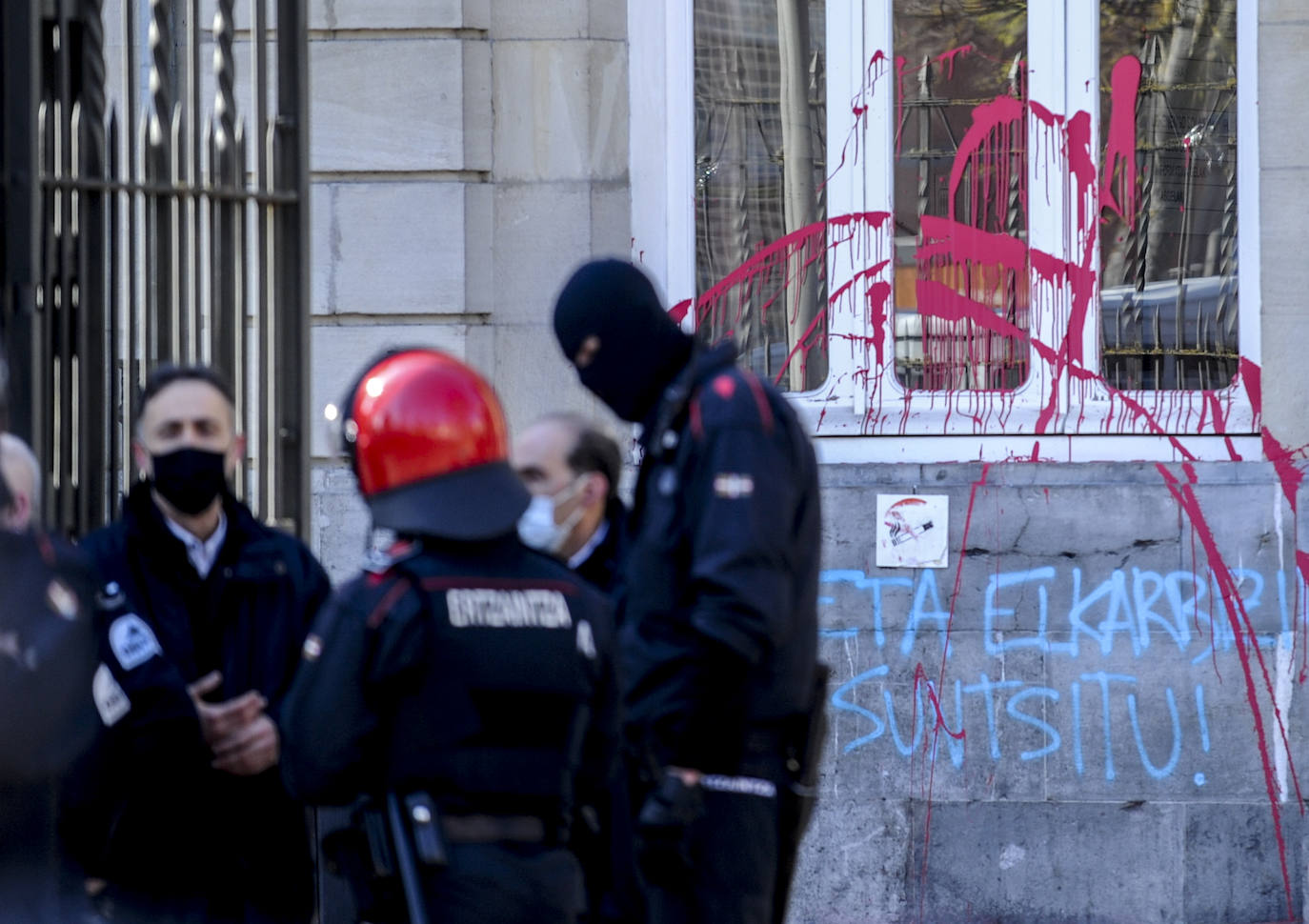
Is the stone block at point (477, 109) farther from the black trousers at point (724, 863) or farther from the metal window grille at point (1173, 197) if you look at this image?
the black trousers at point (724, 863)

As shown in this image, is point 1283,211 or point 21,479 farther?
point 1283,211

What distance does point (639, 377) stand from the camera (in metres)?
3.77

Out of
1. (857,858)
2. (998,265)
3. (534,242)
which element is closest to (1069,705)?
(857,858)

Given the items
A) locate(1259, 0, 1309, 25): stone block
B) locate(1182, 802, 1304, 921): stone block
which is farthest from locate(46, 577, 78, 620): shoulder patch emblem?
locate(1259, 0, 1309, 25): stone block

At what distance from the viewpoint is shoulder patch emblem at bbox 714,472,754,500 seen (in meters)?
3.48

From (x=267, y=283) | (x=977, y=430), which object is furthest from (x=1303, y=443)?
(x=267, y=283)

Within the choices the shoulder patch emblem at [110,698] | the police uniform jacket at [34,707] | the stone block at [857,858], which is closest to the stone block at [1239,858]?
the stone block at [857,858]

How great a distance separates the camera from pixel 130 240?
432 cm

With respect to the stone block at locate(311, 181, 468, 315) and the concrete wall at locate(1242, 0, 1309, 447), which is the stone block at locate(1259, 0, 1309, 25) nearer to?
the concrete wall at locate(1242, 0, 1309, 447)

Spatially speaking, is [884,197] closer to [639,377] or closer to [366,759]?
[639,377]

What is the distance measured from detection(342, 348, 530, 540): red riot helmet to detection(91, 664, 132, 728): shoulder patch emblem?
851 millimetres

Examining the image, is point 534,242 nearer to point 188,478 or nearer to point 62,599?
point 188,478

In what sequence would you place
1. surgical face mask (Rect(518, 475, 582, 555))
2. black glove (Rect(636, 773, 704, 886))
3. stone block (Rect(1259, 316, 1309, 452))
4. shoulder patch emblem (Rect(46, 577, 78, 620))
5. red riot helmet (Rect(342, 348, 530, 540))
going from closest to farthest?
shoulder patch emblem (Rect(46, 577, 78, 620)) → red riot helmet (Rect(342, 348, 530, 540)) → black glove (Rect(636, 773, 704, 886)) → surgical face mask (Rect(518, 475, 582, 555)) → stone block (Rect(1259, 316, 1309, 452))

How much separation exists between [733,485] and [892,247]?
347cm
